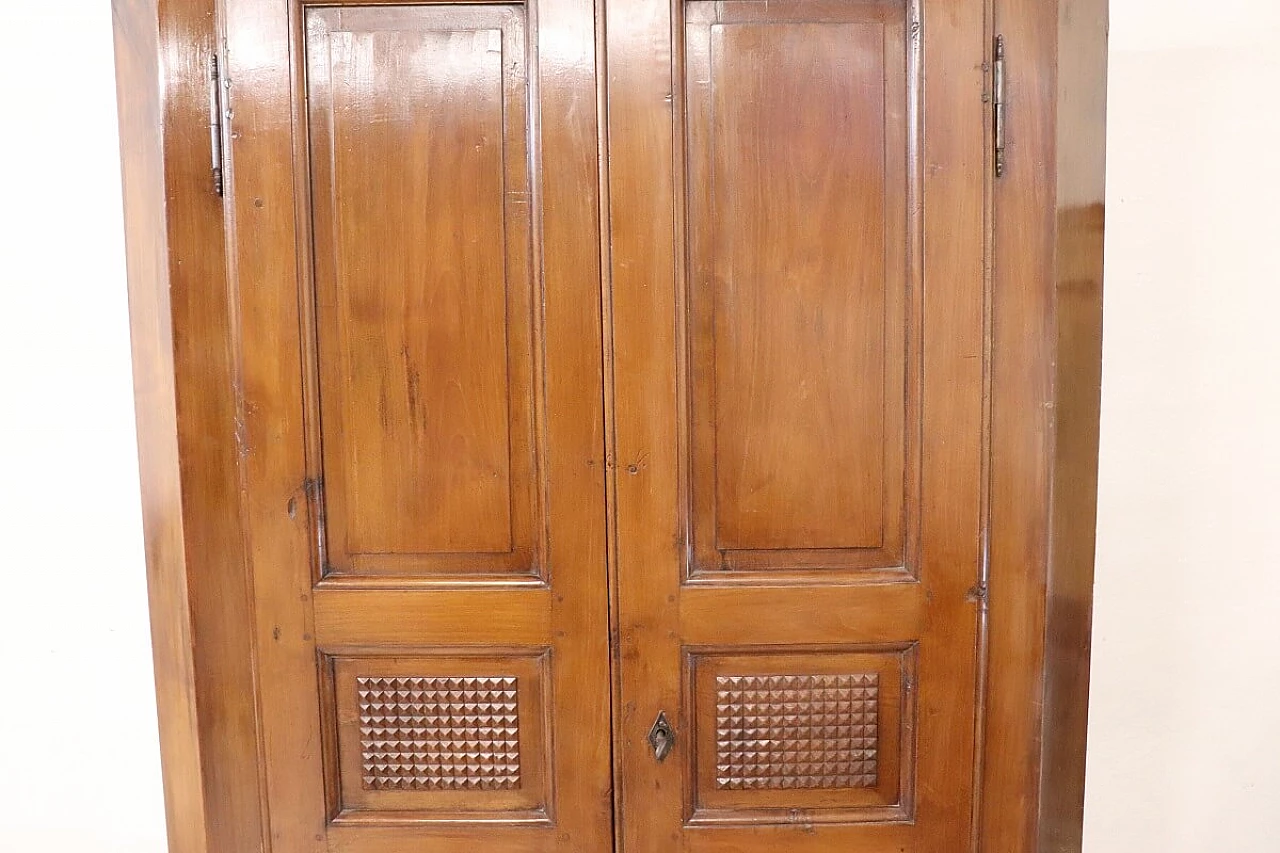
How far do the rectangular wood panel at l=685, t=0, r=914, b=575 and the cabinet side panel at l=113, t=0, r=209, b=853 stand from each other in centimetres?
73

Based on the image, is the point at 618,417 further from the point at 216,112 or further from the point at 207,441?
the point at 216,112

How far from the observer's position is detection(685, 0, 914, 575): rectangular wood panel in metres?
1.20

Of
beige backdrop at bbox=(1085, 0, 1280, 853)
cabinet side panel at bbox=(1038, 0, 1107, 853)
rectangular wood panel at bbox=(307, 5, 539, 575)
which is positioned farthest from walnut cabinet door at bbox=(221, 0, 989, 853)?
beige backdrop at bbox=(1085, 0, 1280, 853)

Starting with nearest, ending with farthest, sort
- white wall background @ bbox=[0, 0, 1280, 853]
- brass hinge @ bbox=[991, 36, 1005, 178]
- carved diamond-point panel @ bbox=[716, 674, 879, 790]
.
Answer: brass hinge @ bbox=[991, 36, 1005, 178]
carved diamond-point panel @ bbox=[716, 674, 879, 790]
white wall background @ bbox=[0, 0, 1280, 853]

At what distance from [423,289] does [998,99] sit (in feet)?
2.74

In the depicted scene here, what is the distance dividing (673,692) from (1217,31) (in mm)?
1337

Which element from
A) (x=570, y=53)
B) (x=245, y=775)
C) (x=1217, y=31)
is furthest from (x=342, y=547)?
(x=1217, y=31)

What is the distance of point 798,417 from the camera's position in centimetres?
124

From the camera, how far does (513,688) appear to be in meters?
1.28

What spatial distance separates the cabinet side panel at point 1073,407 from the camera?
117cm

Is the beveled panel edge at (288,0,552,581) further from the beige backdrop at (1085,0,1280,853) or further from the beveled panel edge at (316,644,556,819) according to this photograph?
the beige backdrop at (1085,0,1280,853)

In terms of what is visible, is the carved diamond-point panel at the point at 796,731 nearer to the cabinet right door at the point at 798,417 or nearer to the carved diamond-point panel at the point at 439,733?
the cabinet right door at the point at 798,417

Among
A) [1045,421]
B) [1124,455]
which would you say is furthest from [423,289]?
[1124,455]

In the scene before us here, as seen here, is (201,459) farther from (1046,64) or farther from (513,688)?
(1046,64)
